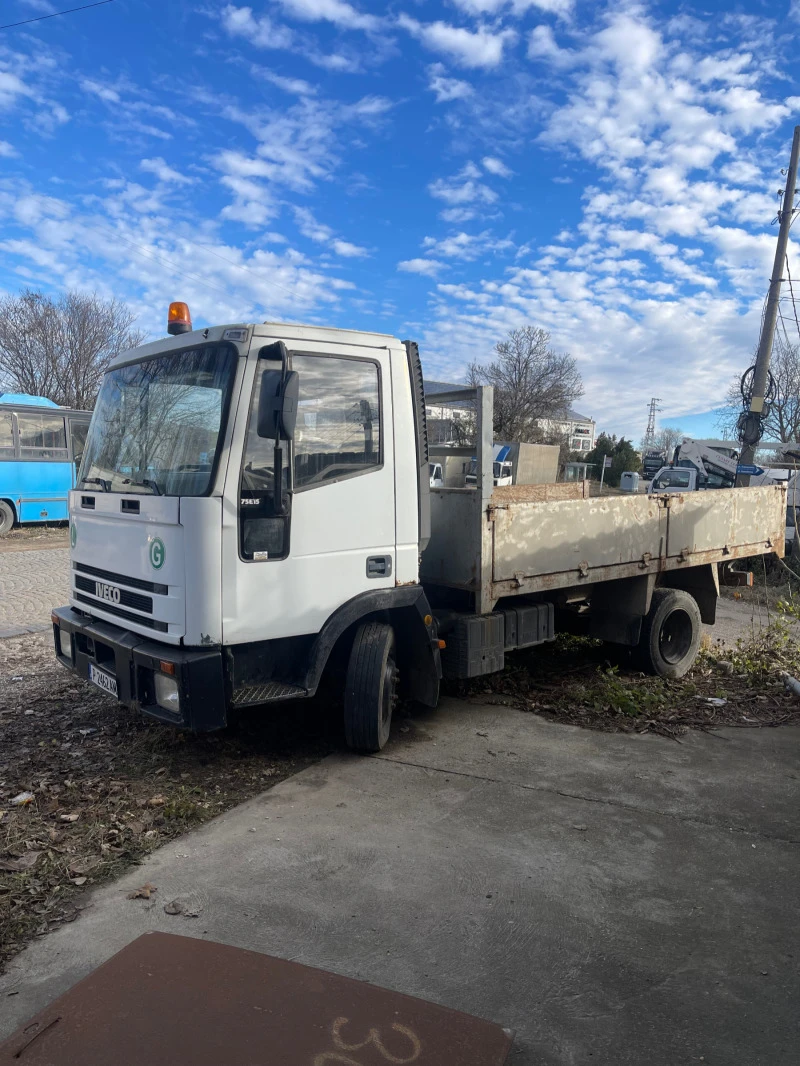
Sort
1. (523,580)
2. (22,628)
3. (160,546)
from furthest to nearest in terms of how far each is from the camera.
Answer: (22,628), (523,580), (160,546)

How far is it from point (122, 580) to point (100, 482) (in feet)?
2.26

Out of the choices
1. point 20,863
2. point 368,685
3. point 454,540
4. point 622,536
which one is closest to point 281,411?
point 368,685

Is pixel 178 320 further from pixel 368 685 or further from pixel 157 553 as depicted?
pixel 368 685

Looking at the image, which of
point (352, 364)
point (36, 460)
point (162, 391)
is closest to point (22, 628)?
point (162, 391)

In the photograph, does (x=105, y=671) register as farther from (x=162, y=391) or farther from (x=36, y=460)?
(x=36, y=460)

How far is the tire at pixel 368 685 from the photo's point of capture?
4.77 m

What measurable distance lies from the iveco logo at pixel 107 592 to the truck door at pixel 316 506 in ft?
2.94

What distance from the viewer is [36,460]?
18.7 metres

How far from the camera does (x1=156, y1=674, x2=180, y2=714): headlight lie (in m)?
4.06

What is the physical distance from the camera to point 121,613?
4.55 m

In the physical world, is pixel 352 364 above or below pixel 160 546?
above

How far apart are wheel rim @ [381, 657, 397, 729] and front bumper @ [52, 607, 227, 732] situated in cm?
119

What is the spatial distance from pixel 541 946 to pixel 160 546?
8.72 ft

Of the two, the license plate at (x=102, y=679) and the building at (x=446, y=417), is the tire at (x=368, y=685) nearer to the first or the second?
the license plate at (x=102, y=679)
